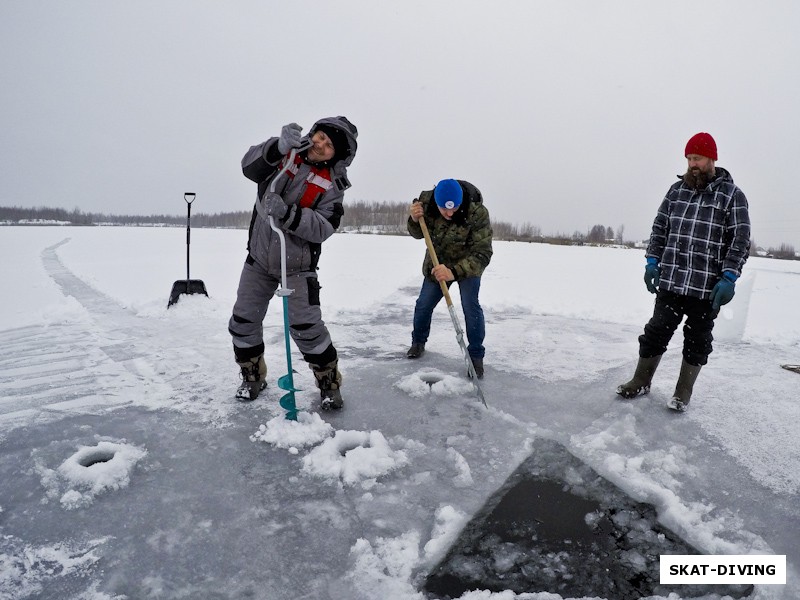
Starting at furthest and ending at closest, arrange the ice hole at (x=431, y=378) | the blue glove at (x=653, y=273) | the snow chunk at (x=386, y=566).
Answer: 1. the ice hole at (x=431, y=378)
2. the blue glove at (x=653, y=273)
3. the snow chunk at (x=386, y=566)

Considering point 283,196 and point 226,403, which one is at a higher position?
point 283,196

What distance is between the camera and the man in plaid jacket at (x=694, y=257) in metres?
3.14

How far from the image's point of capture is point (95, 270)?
11.1 meters

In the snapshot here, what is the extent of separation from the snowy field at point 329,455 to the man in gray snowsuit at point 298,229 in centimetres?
47

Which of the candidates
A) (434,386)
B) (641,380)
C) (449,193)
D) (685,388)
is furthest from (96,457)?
(685,388)

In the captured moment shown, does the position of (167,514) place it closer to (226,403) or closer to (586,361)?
(226,403)

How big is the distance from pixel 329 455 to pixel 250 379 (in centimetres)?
109

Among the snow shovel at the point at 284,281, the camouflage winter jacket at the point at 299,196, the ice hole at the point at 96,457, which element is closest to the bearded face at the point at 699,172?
the camouflage winter jacket at the point at 299,196

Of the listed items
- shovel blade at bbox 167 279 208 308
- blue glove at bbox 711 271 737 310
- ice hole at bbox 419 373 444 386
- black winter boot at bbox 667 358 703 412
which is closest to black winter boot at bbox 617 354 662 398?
black winter boot at bbox 667 358 703 412

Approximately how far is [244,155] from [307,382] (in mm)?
1826

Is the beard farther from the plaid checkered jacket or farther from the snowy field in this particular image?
the snowy field

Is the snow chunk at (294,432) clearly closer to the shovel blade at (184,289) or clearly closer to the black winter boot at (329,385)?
the black winter boot at (329,385)

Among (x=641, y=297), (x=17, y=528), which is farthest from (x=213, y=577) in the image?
(x=641, y=297)

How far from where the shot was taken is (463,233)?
13.3 ft
